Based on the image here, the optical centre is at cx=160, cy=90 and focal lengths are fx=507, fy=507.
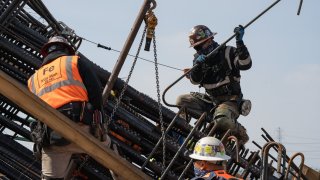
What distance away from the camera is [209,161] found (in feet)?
18.1

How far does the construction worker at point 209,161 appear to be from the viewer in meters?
5.11

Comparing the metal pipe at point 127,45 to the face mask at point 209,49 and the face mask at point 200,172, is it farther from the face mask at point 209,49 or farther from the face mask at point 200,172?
the face mask at point 209,49

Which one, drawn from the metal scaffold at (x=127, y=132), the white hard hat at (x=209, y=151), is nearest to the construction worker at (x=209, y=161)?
the white hard hat at (x=209, y=151)

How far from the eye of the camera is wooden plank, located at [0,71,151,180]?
3.32 m

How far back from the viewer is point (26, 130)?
8.08m

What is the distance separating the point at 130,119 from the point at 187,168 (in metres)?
1.15

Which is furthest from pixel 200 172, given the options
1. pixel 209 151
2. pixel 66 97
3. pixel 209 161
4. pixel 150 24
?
pixel 150 24

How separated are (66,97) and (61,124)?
1818 millimetres

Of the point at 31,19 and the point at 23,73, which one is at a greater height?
the point at 31,19

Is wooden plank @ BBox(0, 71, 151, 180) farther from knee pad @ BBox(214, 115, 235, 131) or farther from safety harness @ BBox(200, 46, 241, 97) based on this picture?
safety harness @ BBox(200, 46, 241, 97)

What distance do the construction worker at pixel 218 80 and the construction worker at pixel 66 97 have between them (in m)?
3.46

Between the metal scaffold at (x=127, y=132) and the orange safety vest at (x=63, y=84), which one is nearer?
the orange safety vest at (x=63, y=84)

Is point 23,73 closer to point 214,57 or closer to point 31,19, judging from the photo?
point 31,19

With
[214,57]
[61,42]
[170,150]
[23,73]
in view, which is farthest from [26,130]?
[214,57]
